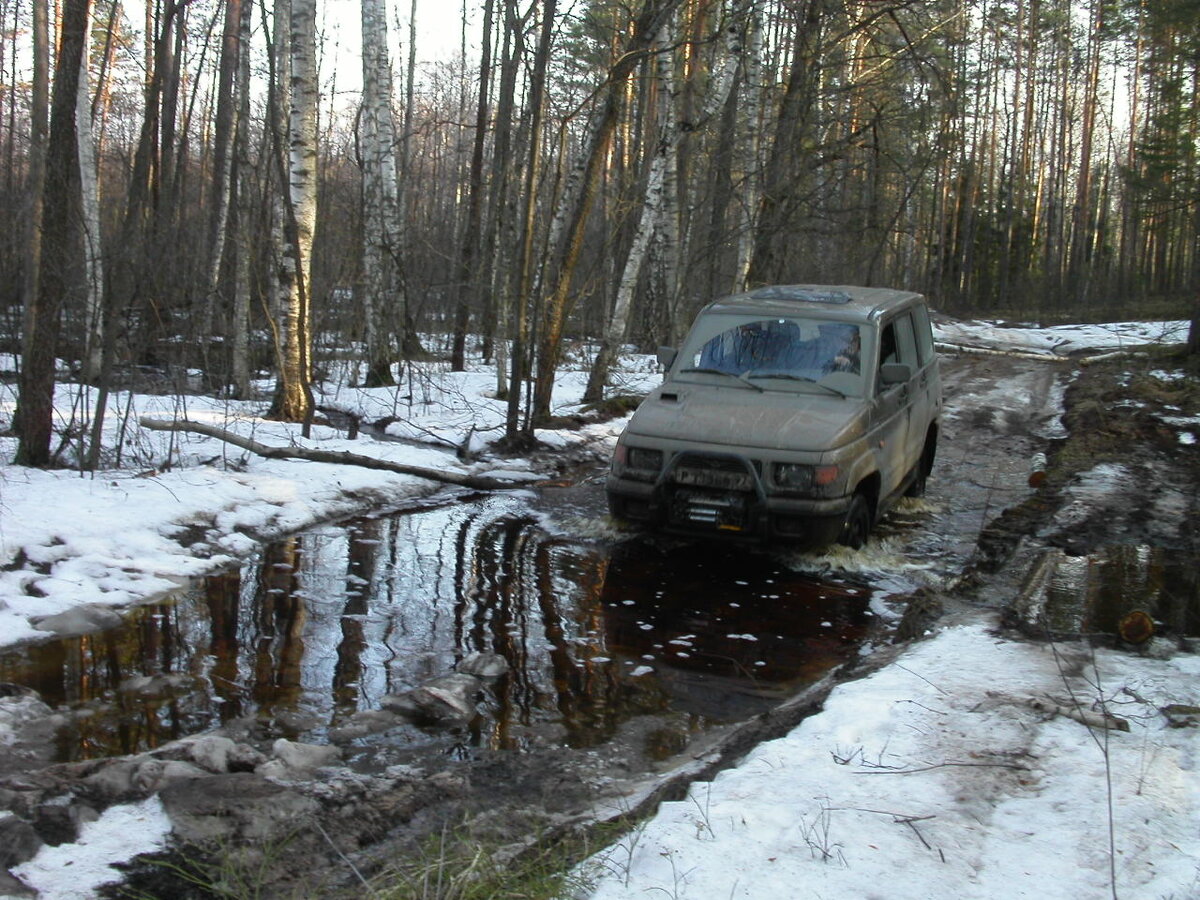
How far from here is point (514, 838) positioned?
373 centimetres

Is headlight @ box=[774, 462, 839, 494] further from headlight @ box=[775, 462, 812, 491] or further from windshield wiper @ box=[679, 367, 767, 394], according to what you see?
windshield wiper @ box=[679, 367, 767, 394]

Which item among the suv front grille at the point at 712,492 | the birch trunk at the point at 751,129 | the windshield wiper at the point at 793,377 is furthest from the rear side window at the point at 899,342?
the birch trunk at the point at 751,129

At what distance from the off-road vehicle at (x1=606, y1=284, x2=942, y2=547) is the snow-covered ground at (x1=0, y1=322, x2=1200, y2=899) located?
5.30ft

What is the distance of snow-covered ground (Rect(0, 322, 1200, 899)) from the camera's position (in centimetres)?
331

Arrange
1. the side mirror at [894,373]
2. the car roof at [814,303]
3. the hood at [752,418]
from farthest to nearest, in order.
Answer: the car roof at [814,303] < the side mirror at [894,373] < the hood at [752,418]

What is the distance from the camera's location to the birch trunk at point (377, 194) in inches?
677

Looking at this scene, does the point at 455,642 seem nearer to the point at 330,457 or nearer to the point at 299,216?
the point at 330,457

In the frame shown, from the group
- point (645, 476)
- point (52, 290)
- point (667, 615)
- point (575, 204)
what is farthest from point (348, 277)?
point (667, 615)

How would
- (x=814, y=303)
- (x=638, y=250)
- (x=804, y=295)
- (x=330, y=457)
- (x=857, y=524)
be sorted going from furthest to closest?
(x=638, y=250) → (x=330, y=457) → (x=804, y=295) → (x=814, y=303) → (x=857, y=524)

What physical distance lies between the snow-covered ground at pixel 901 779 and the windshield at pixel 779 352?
2680mm

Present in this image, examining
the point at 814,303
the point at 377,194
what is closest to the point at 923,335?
the point at 814,303

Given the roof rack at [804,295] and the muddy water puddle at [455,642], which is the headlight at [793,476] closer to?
the muddy water puddle at [455,642]

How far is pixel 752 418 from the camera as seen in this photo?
7.64 m

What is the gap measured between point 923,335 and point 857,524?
10.1 feet
